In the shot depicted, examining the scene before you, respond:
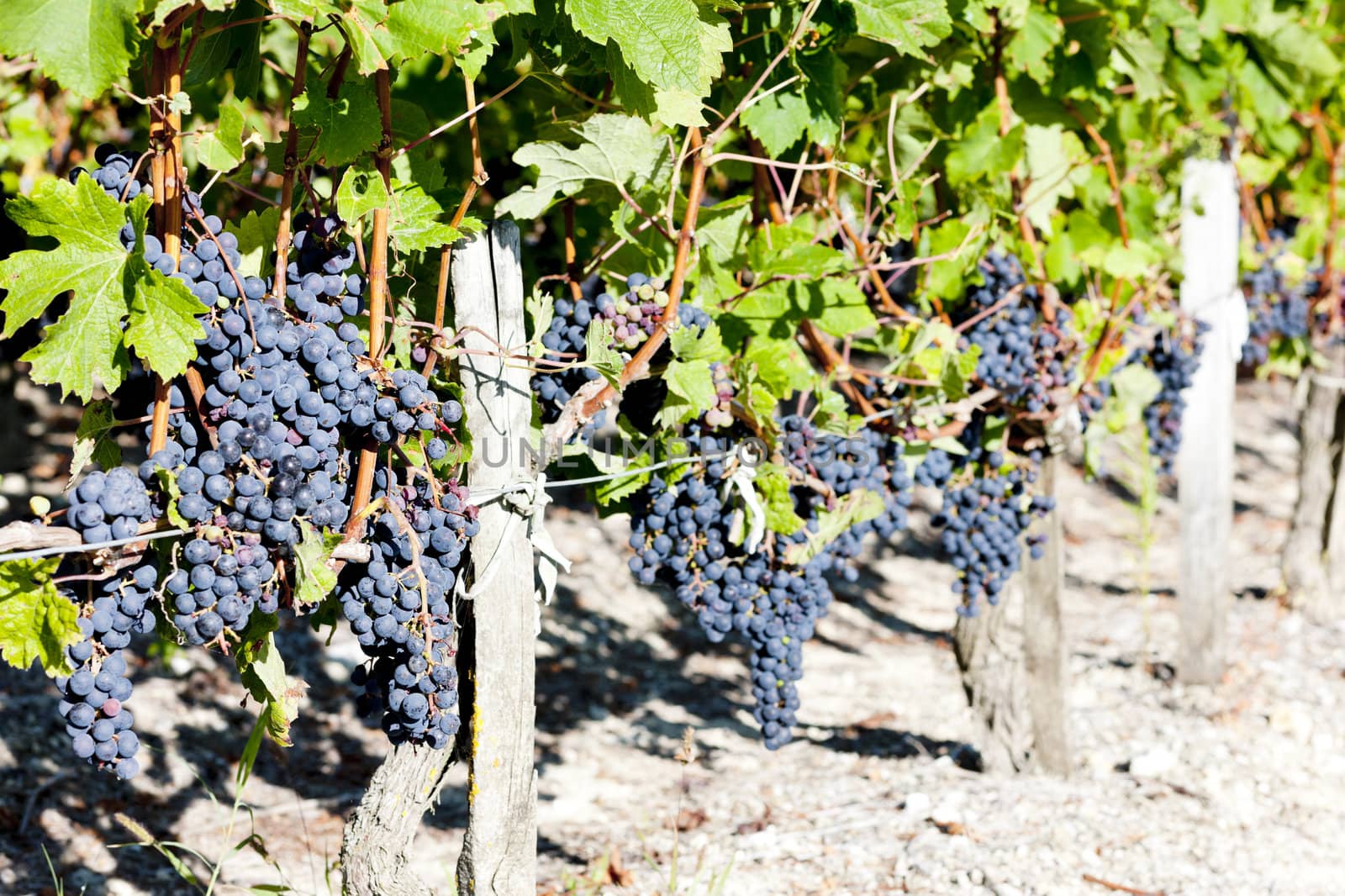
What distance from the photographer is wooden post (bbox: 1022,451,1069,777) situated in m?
3.75

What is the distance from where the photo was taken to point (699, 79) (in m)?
1.89

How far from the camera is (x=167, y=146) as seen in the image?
5.46 ft

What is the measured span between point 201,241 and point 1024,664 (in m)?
2.90

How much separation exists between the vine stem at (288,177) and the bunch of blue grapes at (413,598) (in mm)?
352

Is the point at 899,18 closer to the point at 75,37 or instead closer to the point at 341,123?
the point at 341,123

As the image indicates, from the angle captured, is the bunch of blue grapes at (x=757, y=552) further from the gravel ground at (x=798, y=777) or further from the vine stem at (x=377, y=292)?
the vine stem at (x=377, y=292)

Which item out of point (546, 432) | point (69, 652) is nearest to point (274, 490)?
point (69, 652)

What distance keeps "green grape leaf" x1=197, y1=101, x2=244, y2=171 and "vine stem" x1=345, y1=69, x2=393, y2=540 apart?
22 centimetres

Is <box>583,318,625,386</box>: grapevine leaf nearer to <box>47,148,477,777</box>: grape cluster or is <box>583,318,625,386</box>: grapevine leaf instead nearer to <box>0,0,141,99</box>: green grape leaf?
<box>47,148,477,777</box>: grape cluster

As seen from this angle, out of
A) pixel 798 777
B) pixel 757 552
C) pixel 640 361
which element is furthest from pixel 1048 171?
pixel 798 777

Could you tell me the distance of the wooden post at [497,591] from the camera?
214 cm

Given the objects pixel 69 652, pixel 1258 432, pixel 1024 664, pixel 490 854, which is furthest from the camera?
pixel 1258 432

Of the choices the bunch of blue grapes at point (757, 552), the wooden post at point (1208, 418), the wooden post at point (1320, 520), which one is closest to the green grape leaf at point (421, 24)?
the bunch of blue grapes at point (757, 552)

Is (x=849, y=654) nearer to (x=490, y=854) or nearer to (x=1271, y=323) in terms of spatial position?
(x=1271, y=323)
